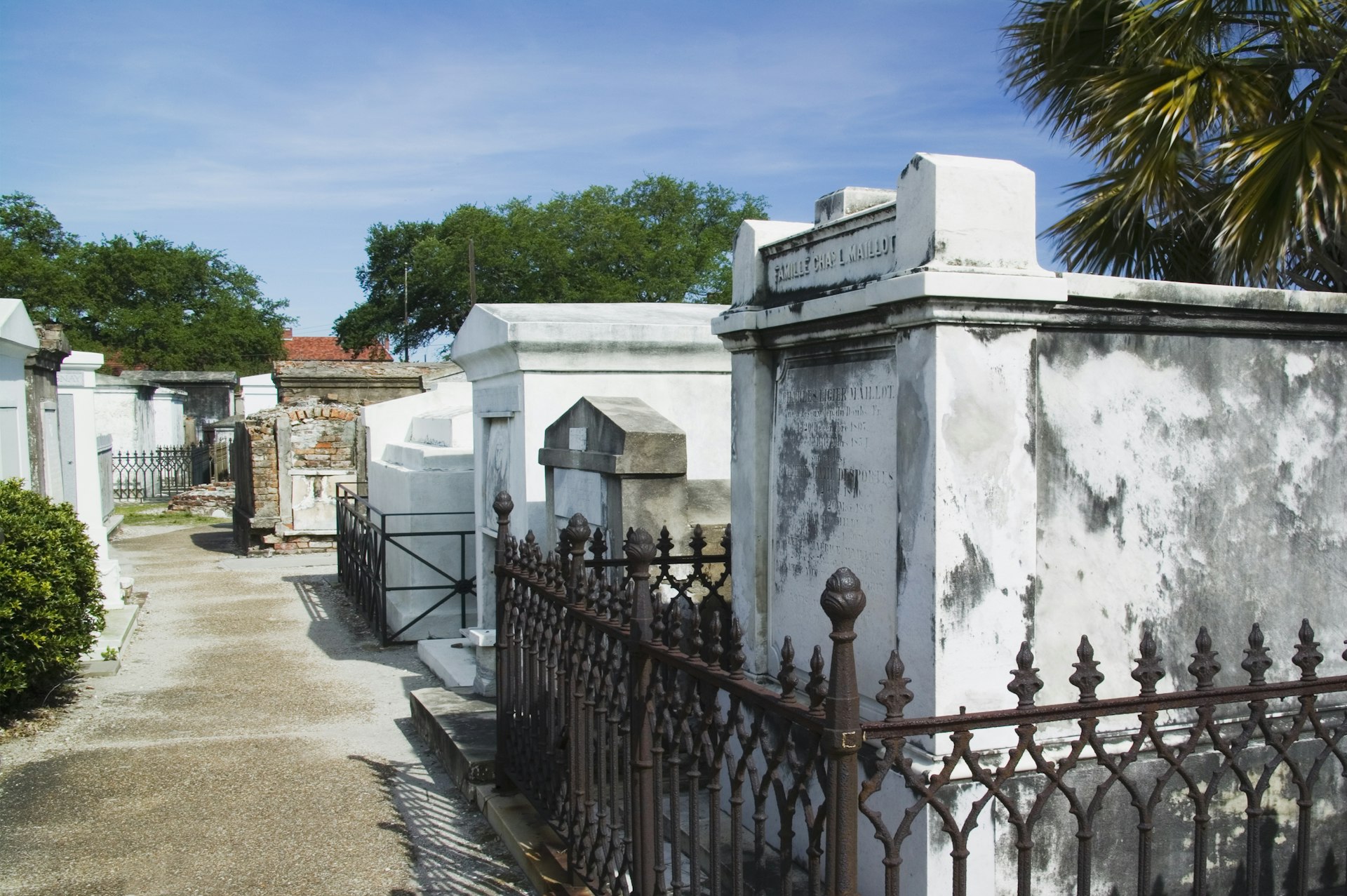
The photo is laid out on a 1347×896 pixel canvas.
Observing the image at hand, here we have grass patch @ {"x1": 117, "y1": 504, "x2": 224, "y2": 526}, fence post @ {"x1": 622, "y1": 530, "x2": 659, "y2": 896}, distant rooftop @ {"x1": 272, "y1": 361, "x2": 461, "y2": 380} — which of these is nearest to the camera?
fence post @ {"x1": 622, "y1": 530, "x2": 659, "y2": 896}

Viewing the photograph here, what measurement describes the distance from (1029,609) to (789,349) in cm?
140

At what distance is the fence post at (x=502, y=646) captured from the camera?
5117mm

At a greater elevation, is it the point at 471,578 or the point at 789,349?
the point at 789,349

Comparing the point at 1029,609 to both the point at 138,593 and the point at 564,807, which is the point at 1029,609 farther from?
the point at 138,593

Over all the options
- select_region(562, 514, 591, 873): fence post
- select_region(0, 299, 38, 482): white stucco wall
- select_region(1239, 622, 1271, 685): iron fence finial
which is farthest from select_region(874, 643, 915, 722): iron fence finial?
select_region(0, 299, 38, 482): white stucco wall

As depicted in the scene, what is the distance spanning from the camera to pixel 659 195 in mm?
47125

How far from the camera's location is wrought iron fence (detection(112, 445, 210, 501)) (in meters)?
27.7

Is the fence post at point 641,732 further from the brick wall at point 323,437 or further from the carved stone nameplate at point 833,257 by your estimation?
the brick wall at point 323,437

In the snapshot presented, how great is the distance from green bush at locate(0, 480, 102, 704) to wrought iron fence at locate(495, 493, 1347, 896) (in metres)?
4.17

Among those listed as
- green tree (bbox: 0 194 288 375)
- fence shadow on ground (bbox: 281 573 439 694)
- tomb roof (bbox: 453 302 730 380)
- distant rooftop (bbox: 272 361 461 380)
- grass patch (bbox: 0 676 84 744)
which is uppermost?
green tree (bbox: 0 194 288 375)

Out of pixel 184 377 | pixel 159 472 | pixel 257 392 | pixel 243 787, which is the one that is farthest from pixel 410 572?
pixel 184 377

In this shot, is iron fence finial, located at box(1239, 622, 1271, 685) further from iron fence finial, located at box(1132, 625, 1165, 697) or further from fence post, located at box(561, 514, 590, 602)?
fence post, located at box(561, 514, 590, 602)

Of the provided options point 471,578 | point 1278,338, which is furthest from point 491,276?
point 1278,338

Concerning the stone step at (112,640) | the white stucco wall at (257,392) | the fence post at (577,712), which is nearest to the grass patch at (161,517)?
the white stucco wall at (257,392)
